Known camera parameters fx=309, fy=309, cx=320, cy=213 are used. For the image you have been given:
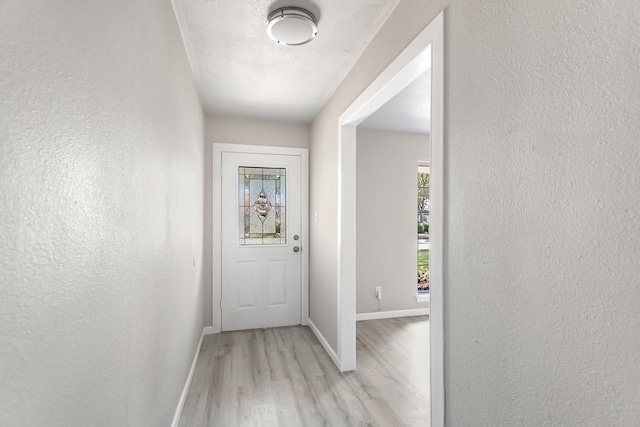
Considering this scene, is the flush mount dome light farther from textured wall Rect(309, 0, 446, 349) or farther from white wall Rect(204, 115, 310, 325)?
white wall Rect(204, 115, 310, 325)

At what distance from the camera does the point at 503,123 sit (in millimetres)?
1006

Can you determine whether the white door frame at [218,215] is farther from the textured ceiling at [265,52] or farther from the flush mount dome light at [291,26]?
the flush mount dome light at [291,26]

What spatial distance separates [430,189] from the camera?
1412mm

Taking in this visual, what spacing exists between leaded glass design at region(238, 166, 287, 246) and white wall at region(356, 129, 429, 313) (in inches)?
40.4

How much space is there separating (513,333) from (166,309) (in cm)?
155

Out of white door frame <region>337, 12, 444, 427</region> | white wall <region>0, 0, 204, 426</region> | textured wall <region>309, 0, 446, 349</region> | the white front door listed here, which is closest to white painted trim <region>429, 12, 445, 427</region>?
white door frame <region>337, 12, 444, 427</region>

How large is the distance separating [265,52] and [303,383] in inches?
98.3

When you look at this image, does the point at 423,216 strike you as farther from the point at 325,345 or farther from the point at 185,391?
the point at 185,391

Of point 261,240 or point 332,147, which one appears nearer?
point 332,147

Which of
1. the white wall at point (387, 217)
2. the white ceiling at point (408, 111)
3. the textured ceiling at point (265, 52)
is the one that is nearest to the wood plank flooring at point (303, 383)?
the white wall at point (387, 217)

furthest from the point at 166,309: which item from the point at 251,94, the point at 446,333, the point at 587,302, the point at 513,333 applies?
the point at 251,94

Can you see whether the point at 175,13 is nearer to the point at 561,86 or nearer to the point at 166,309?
the point at 166,309

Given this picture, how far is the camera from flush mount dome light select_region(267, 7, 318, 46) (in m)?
1.71

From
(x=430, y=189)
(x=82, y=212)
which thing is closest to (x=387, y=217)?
(x=430, y=189)
